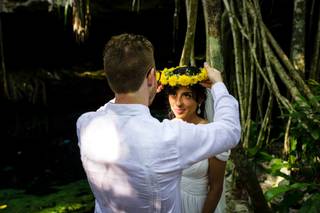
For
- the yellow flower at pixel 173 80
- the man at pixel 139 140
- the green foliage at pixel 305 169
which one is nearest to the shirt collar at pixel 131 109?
the man at pixel 139 140

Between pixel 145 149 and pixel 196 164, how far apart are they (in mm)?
671

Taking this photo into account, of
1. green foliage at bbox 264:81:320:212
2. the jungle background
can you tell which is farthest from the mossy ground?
green foliage at bbox 264:81:320:212

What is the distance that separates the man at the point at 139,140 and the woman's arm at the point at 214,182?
0.47 meters

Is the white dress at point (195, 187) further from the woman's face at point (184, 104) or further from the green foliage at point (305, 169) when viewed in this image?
the green foliage at point (305, 169)

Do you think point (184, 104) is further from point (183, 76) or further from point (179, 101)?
point (183, 76)

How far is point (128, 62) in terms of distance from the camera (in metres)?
1.13

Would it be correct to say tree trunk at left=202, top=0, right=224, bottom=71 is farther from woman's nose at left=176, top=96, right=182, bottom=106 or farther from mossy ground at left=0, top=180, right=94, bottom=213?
mossy ground at left=0, top=180, right=94, bottom=213

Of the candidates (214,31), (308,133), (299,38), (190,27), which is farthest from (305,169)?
(214,31)

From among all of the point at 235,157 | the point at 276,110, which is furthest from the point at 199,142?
the point at 276,110

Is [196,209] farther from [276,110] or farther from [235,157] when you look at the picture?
[276,110]

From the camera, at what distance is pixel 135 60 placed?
1.14 m

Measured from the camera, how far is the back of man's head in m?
1.14

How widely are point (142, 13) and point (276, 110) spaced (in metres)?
A: 2.54

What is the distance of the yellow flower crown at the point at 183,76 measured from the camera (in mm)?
1691
